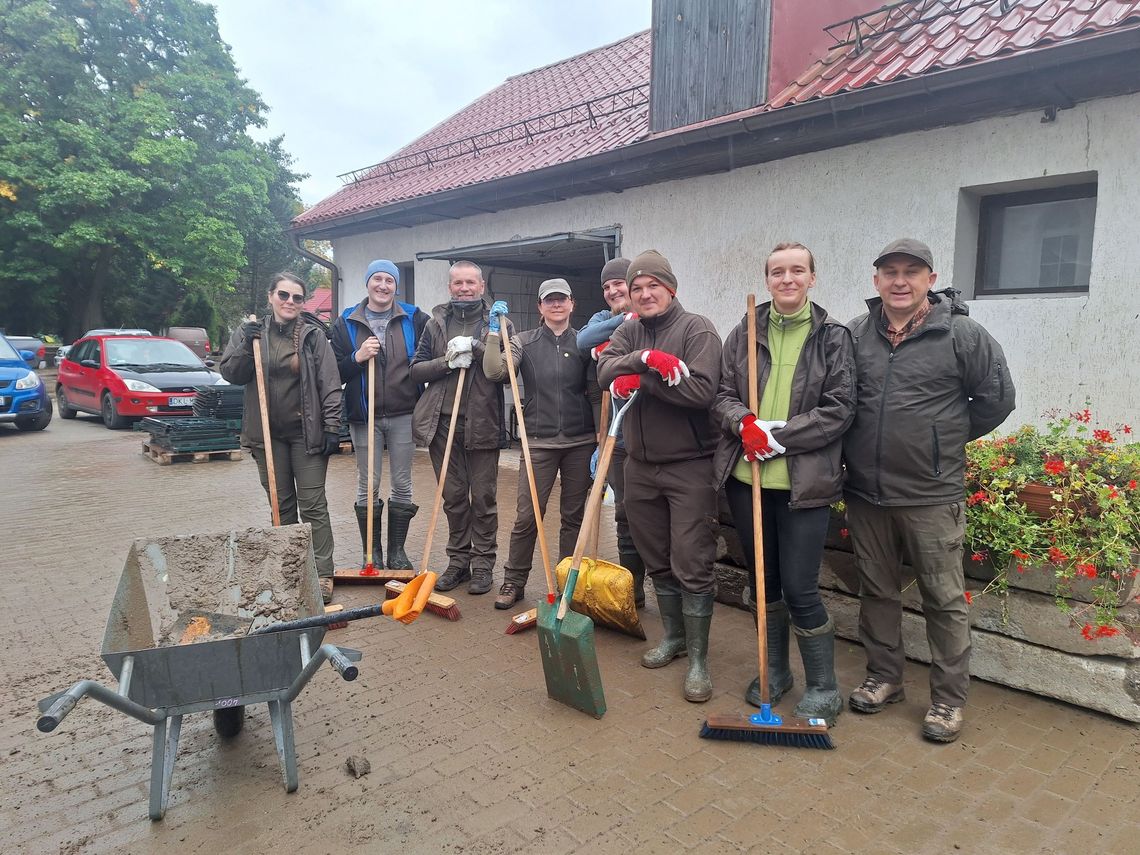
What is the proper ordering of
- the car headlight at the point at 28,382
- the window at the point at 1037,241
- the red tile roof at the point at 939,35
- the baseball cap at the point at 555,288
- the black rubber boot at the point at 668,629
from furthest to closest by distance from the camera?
1. the car headlight at the point at 28,382
2. the window at the point at 1037,241
3. the red tile roof at the point at 939,35
4. the baseball cap at the point at 555,288
5. the black rubber boot at the point at 668,629

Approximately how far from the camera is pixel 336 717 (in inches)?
131

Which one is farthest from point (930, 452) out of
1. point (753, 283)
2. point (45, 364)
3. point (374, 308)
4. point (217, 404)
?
point (45, 364)

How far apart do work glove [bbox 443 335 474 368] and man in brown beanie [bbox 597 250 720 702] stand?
1216 mm

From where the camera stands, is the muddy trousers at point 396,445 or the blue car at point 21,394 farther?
the blue car at point 21,394

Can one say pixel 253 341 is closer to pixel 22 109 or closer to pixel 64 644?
pixel 64 644

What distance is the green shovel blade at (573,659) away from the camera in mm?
3207

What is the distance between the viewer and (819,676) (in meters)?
3.28

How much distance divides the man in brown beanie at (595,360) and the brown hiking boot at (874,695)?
53.1 inches

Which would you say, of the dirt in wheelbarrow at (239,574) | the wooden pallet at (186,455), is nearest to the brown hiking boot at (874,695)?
the dirt in wheelbarrow at (239,574)

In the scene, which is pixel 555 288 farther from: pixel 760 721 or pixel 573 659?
pixel 760 721

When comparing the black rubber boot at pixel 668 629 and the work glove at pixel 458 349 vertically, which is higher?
the work glove at pixel 458 349

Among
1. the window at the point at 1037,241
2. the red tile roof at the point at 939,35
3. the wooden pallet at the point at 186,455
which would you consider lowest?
the wooden pallet at the point at 186,455

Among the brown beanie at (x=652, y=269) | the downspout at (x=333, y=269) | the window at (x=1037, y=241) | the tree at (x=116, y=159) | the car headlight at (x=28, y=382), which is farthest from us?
the tree at (x=116, y=159)

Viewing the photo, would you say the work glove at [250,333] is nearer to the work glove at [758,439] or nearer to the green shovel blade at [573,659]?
the green shovel blade at [573,659]
